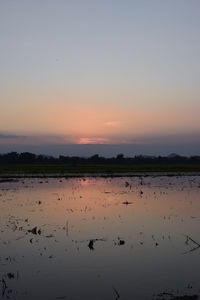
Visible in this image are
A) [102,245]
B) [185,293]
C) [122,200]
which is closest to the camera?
[185,293]

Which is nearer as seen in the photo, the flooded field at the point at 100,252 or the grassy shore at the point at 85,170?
the flooded field at the point at 100,252

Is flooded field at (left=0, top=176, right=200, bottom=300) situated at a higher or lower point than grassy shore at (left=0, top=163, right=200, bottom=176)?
lower

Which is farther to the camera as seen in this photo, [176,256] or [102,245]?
[102,245]

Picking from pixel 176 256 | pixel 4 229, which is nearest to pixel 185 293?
pixel 176 256

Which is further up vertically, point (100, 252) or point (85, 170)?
point (85, 170)

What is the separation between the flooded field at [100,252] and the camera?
376 inches

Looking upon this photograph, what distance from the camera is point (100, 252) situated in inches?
508

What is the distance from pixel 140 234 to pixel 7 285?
6393 mm

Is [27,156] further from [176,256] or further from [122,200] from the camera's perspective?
[176,256]

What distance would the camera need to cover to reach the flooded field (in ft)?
31.4

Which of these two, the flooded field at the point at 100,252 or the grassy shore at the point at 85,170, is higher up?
the grassy shore at the point at 85,170

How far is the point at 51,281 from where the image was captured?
402 inches

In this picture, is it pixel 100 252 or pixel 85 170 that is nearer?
pixel 100 252

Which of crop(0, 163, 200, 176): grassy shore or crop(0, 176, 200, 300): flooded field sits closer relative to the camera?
crop(0, 176, 200, 300): flooded field
